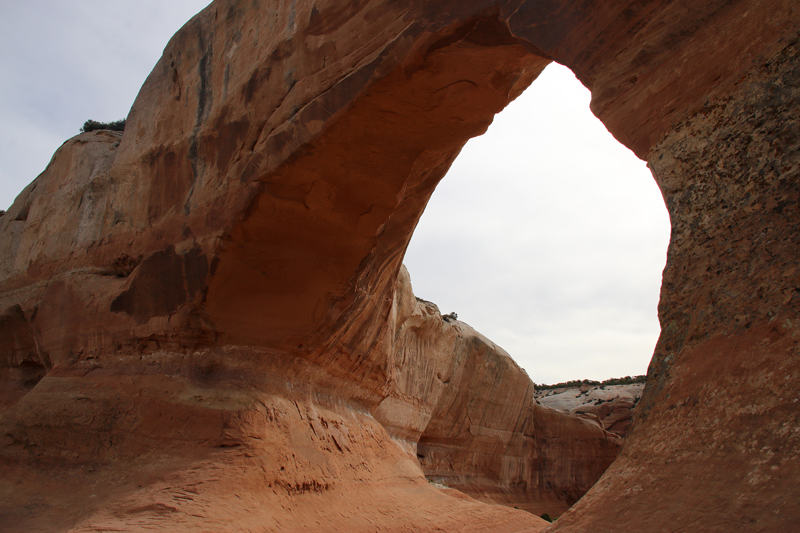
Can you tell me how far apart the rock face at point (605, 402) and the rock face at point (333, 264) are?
42.2 feet

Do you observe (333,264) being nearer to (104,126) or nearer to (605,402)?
(104,126)

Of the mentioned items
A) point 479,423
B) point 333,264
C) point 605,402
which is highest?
point 605,402

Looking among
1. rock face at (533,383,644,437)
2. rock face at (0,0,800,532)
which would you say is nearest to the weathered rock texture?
rock face at (533,383,644,437)

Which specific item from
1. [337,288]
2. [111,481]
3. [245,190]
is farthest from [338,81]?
[111,481]

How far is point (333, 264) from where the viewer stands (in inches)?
239

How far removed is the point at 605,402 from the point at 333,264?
58.0ft

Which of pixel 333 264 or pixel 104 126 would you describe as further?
pixel 104 126

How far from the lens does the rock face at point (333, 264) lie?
6.86 feet

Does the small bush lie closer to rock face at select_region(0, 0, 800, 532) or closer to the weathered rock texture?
rock face at select_region(0, 0, 800, 532)

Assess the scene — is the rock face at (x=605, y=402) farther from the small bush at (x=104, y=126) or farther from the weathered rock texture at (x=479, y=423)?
the small bush at (x=104, y=126)

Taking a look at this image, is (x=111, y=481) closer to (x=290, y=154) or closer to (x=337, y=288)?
(x=337, y=288)

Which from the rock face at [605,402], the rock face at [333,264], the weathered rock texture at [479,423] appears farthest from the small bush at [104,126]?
the rock face at [605,402]

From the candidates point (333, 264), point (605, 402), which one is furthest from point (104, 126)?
point (605, 402)

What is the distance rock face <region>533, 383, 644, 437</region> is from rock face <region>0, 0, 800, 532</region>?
42.2ft
